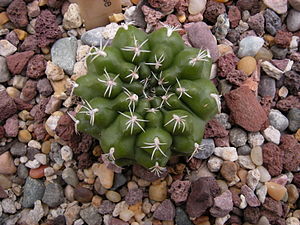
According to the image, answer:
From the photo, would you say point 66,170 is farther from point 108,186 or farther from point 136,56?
point 136,56

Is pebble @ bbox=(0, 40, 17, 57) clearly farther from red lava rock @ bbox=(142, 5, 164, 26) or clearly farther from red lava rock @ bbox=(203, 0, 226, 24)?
red lava rock @ bbox=(203, 0, 226, 24)

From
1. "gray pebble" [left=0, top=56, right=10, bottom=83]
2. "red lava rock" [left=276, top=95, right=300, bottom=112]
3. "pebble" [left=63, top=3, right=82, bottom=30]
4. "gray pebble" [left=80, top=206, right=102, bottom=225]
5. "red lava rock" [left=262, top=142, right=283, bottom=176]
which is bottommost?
"gray pebble" [left=80, top=206, right=102, bottom=225]

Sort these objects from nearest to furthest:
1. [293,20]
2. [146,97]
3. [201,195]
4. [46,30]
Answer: [146,97] → [201,195] → [46,30] → [293,20]

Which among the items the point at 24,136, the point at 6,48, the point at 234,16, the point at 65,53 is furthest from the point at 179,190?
the point at 6,48

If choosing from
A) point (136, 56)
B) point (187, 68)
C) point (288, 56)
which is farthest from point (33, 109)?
point (288, 56)

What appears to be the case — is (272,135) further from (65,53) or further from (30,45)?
(30,45)

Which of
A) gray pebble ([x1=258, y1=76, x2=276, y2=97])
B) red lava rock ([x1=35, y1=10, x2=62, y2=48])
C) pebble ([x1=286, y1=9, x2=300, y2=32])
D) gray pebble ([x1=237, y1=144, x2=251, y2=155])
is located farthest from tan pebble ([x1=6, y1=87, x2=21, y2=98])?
pebble ([x1=286, y1=9, x2=300, y2=32])

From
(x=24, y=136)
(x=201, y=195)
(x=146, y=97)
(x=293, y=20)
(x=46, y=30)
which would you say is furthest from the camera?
(x=293, y=20)
